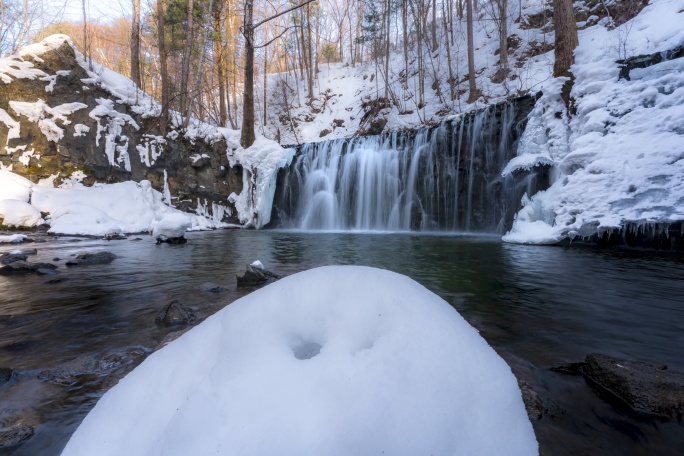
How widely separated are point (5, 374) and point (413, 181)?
10623 mm

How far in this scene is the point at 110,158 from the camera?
481 inches

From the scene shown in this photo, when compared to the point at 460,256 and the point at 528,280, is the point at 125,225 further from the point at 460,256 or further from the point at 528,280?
the point at 528,280

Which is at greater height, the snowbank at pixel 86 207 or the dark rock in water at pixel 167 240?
the snowbank at pixel 86 207

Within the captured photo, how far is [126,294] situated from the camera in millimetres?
3521

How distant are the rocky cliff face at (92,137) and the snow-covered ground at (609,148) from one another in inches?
433

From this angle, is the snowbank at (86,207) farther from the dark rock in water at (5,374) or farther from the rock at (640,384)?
the rock at (640,384)

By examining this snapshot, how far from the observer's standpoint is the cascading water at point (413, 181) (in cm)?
935

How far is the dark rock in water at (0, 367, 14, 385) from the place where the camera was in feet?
5.66

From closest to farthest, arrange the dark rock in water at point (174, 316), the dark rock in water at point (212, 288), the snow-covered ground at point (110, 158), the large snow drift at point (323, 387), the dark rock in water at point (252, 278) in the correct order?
the large snow drift at point (323, 387)
the dark rock in water at point (174, 316)
the dark rock in water at point (212, 288)
the dark rock in water at point (252, 278)
the snow-covered ground at point (110, 158)

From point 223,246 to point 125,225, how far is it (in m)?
5.53

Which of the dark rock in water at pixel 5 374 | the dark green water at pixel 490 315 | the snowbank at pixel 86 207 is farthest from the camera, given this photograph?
the snowbank at pixel 86 207

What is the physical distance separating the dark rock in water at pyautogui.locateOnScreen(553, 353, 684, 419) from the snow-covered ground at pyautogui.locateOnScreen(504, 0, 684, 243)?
16.0 feet

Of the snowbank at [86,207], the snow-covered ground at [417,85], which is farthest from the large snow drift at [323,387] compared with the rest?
the snow-covered ground at [417,85]

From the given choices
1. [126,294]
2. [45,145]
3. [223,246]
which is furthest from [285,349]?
[45,145]
